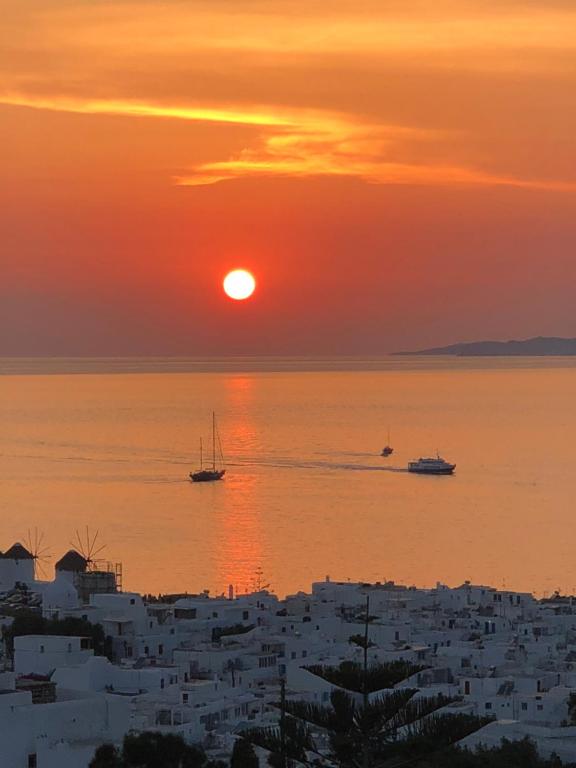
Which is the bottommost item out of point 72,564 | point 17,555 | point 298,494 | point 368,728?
point 368,728

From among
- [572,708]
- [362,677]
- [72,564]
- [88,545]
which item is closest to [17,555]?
[72,564]

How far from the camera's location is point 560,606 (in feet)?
117

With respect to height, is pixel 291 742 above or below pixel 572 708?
above

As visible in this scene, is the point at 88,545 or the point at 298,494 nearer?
the point at 88,545

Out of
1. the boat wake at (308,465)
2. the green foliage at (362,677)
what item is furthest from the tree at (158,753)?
the boat wake at (308,465)

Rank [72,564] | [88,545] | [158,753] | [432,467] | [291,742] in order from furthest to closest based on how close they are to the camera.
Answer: [432,467]
[88,545]
[72,564]
[158,753]
[291,742]

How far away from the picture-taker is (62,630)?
94.8 feet

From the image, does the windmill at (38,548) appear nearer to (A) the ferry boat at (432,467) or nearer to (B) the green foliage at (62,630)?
(B) the green foliage at (62,630)

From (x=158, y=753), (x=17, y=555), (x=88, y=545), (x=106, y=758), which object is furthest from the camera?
(x=88, y=545)

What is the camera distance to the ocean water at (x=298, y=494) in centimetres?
4981

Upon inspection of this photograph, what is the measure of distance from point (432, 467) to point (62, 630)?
175ft

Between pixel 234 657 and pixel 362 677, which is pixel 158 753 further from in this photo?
pixel 234 657

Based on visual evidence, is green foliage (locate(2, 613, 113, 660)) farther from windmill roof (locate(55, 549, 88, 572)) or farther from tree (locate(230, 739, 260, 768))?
tree (locate(230, 739, 260, 768))

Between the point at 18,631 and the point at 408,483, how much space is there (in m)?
49.6
